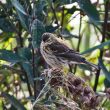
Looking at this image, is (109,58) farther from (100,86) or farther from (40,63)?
(40,63)

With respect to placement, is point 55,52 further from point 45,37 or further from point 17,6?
point 17,6

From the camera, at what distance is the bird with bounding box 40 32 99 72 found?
1318 mm

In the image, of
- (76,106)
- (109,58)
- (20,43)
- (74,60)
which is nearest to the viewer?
(76,106)

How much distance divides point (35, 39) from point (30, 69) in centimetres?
39

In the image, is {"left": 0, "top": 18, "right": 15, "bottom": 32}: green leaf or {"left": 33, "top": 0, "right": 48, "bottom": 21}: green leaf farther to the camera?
{"left": 0, "top": 18, "right": 15, "bottom": 32}: green leaf

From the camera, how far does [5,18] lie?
1.75 metres

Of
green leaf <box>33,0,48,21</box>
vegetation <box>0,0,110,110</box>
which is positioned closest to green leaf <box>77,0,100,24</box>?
vegetation <box>0,0,110,110</box>

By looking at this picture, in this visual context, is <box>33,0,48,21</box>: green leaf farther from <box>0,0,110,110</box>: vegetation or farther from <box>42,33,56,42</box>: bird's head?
<box>42,33,56,42</box>: bird's head

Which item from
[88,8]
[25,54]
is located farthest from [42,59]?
[88,8]

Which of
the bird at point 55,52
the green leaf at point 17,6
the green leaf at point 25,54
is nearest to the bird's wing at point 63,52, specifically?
the bird at point 55,52

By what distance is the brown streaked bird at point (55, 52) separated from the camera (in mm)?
1318

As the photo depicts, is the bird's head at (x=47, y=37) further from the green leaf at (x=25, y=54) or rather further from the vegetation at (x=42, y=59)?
the green leaf at (x=25, y=54)

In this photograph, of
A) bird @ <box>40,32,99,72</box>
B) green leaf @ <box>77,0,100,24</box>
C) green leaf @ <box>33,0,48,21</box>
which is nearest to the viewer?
bird @ <box>40,32,99,72</box>

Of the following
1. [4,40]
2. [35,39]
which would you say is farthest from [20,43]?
[35,39]
